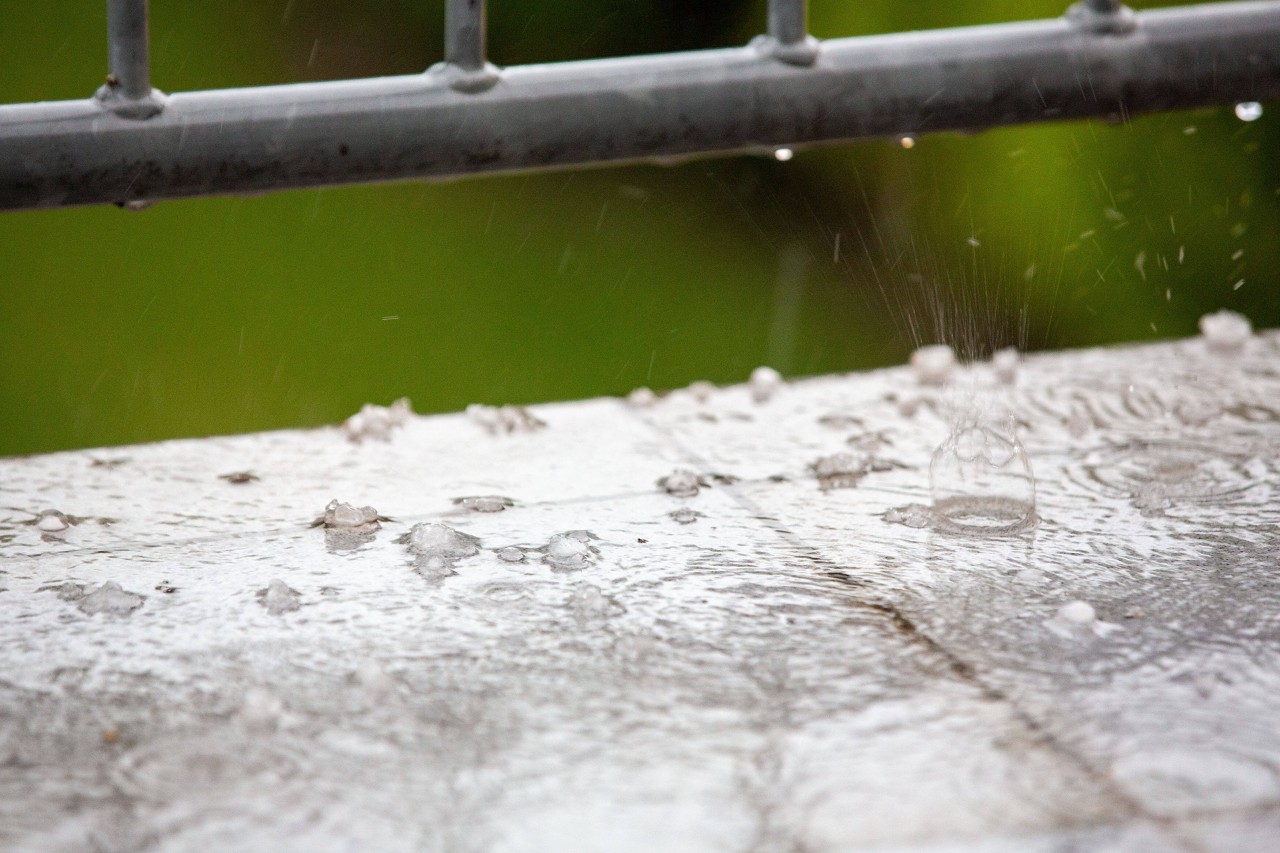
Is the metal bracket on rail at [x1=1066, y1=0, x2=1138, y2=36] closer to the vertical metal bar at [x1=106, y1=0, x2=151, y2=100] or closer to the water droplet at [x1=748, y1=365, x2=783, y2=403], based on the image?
the water droplet at [x1=748, y1=365, x2=783, y2=403]

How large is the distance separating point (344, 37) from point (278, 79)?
195 mm

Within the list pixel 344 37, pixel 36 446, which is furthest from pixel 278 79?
pixel 36 446

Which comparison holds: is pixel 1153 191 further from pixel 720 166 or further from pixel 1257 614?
pixel 1257 614

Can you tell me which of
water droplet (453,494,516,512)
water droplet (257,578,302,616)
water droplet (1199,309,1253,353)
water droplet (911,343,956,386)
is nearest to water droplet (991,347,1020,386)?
water droplet (911,343,956,386)

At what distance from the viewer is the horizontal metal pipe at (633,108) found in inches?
47.6

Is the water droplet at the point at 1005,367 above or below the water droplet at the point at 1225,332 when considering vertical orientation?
below

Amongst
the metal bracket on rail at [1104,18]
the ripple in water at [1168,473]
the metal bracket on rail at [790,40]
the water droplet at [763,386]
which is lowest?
the ripple in water at [1168,473]

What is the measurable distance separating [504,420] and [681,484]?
32 centimetres

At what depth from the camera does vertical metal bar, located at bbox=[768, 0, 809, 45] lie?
4.39 ft

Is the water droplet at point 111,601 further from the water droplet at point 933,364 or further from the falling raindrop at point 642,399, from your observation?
A: the water droplet at point 933,364

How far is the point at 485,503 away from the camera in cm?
131

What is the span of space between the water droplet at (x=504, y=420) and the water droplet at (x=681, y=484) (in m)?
0.27

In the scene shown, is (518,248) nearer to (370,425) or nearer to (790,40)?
(370,425)

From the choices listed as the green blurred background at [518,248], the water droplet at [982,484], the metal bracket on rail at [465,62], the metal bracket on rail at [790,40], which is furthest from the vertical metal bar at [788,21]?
the green blurred background at [518,248]
